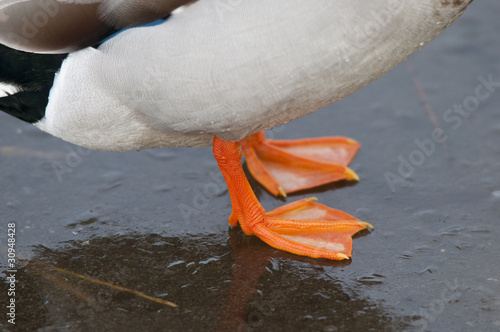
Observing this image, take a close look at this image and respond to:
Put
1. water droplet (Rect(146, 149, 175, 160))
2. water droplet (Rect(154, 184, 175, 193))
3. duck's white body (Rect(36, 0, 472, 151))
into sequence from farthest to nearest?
1. water droplet (Rect(146, 149, 175, 160))
2. water droplet (Rect(154, 184, 175, 193))
3. duck's white body (Rect(36, 0, 472, 151))

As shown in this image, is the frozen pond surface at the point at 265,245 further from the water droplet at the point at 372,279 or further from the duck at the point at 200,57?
the duck at the point at 200,57

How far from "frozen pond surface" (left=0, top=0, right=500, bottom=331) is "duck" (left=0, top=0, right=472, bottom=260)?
1.22 feet

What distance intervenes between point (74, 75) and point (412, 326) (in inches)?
78.4

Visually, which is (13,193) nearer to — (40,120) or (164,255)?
(40,120)

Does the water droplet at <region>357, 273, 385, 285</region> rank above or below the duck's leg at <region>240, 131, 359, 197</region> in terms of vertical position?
below

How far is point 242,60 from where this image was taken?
9.22 ft

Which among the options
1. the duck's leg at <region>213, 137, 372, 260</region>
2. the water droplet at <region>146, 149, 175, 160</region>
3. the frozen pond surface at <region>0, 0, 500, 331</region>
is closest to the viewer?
the frozen pond surface at <region>0, 0, 500, 331</region>

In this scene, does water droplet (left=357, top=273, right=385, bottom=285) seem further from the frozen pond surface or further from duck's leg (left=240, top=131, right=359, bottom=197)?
duck's leg (left=240, top=131, right=359, bottom=197)

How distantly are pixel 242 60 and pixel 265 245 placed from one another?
1126 millimetres

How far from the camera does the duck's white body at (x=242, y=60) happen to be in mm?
2785

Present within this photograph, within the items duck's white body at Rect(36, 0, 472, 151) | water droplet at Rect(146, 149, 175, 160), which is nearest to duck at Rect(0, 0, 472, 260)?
duck's white body at Rect(36, 0, 472, 151)

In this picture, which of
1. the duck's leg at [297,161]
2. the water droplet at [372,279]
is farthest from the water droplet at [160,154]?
the water droplet at [372,279]

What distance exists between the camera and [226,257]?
3.34 metres

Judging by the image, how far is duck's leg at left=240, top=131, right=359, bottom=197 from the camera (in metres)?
3.97
